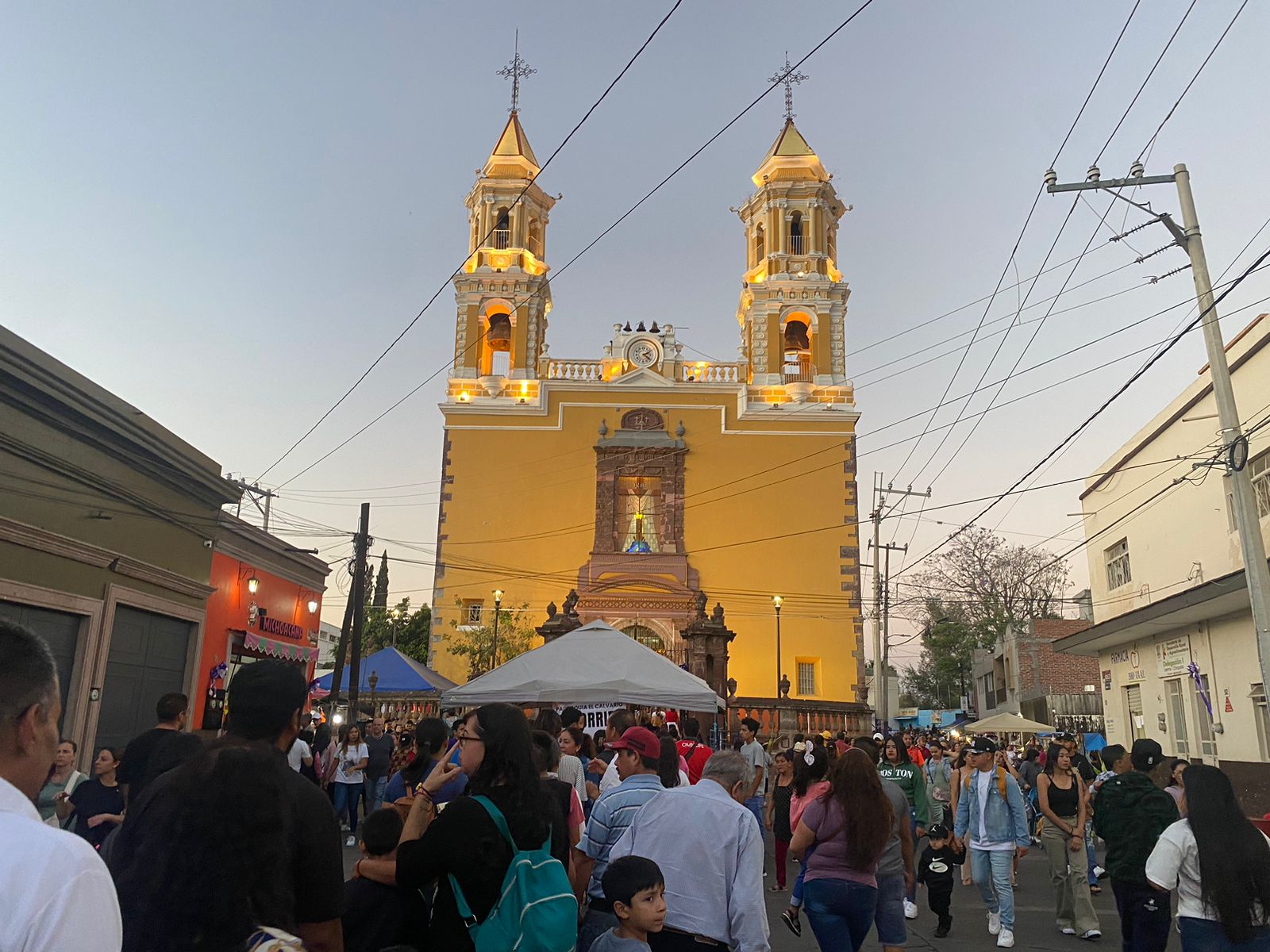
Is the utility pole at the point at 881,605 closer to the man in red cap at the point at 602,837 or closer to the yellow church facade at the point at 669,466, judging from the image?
the yellow church facade at the point at 669,466

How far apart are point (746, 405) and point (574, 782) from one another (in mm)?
25862

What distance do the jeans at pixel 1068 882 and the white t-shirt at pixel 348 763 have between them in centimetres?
851

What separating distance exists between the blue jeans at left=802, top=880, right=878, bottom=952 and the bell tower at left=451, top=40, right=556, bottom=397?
27.8 metres

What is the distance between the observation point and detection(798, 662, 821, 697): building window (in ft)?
96.2

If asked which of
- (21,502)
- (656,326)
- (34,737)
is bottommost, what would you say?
(34,737)

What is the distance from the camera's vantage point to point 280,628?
19.6 metres

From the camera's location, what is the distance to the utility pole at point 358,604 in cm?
1806

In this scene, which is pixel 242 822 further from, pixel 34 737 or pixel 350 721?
pixel 350 721

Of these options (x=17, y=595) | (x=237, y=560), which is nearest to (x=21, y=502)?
(x=17, y=595)

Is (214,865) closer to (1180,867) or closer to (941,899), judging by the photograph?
(1180,867)

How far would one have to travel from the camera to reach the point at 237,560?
1741cm

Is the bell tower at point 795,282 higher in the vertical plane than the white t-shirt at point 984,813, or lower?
higher

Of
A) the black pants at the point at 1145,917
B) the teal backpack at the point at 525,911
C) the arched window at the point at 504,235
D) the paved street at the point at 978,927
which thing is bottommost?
the paved street at the point at 978,927

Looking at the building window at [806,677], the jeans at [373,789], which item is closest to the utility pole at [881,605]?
the building window at [806,677]
